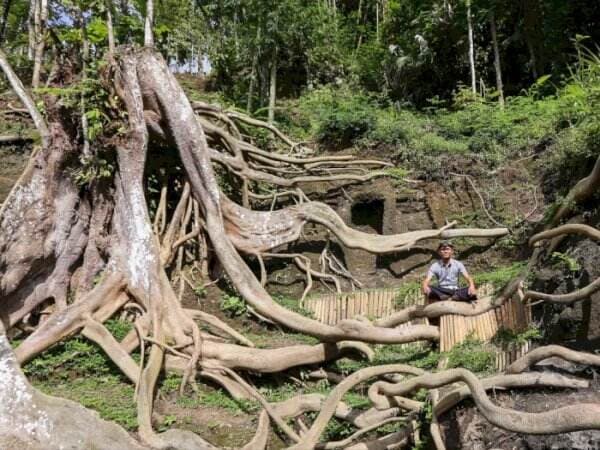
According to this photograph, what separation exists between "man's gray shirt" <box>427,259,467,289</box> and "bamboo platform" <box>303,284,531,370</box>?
455 millimetres

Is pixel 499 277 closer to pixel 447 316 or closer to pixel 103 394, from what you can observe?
pixel 447 316

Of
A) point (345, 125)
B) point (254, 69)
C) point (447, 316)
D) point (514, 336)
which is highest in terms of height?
point (254, 69)

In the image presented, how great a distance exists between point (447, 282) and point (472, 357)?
3.83 ft

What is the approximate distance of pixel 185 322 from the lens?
6234 millimetres

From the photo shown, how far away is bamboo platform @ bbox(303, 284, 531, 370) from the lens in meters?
5.91

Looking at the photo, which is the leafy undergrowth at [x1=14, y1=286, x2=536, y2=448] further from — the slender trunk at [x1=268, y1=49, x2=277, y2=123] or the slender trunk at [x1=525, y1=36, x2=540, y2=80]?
the slender trunk at [x1=525, y1=36, x2=540, y2=80]

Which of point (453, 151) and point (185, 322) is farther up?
point (453, 151)

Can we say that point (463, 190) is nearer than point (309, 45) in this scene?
Yes

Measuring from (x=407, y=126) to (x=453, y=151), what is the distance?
4.49ft

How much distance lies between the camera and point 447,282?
260 inches

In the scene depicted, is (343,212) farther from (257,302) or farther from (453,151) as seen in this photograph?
(257,302)

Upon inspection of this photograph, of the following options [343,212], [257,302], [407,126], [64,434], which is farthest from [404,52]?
[64,434]

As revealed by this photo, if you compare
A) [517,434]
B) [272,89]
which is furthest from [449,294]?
[272,89]

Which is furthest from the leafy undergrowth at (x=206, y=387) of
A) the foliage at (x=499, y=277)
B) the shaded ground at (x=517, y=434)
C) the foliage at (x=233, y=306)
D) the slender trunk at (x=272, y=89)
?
the slender trunk at (x=272, y=89)
